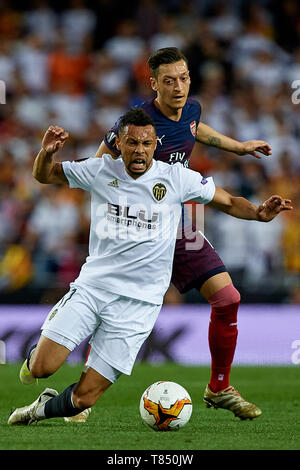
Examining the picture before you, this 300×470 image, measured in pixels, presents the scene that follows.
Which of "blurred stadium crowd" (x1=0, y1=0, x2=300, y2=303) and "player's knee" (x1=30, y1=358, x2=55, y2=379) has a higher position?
"blurred stadium crowd" (x1=0, y1=0, x2=300, y2=303)

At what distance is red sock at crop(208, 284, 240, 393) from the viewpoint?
23.0 feet

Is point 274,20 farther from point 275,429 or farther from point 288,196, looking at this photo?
point 275,429

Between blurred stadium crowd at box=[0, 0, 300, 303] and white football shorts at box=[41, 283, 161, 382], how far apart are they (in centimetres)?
528

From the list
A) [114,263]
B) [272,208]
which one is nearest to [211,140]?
[272,208]

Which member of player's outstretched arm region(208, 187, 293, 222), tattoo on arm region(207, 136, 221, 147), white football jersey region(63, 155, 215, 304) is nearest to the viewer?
white football jersey region(63, 155, 215, 304)

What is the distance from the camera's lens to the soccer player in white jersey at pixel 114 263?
589cm

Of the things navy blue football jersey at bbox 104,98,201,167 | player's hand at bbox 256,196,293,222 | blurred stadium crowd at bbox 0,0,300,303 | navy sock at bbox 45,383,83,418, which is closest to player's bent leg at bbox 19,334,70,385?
navy sock at bbox 45,383,83,418

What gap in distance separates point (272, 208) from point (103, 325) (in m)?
1.33

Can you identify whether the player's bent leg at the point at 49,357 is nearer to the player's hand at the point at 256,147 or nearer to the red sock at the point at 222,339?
the red sock at the point at 222,339

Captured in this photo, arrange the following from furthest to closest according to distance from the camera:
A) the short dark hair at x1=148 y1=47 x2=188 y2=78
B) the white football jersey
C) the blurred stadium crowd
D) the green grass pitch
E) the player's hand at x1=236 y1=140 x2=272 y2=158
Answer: the blurred stadium crowd < the player's hand at x1=236 y1=140 x2=272 y2=158 < the short dark hair at x1=148 y1=47 x2=188 y2=78 < the white football jersey < the green grass pitch

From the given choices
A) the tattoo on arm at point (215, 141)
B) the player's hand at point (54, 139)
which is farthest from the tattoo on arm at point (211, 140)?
the player's hand at point (54, 139)

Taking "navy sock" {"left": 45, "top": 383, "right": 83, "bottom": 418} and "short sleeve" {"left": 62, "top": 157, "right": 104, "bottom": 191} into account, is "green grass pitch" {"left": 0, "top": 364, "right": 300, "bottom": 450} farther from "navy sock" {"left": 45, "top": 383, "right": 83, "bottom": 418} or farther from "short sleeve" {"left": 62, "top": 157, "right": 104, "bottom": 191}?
"short sleeve" {"left": 62, "top": 157, "right": 104, "bottom": 191}

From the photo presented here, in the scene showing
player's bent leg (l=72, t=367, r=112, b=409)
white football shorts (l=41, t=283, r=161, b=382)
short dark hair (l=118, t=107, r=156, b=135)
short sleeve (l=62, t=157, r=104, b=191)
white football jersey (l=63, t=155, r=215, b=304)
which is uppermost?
short dark hair (l=118, t=107, r=156, b=135)

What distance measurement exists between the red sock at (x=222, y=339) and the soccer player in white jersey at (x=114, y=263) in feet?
3.28
